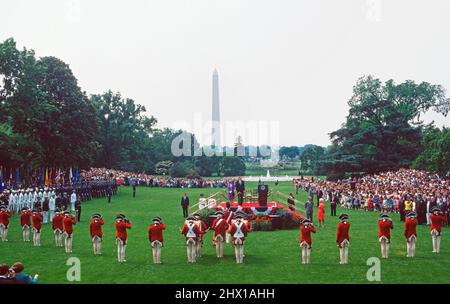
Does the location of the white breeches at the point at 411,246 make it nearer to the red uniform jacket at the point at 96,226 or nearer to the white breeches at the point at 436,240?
the white breeches at the point at 436,240

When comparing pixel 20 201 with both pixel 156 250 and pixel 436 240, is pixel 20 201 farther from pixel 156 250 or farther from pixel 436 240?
pixel 436 240

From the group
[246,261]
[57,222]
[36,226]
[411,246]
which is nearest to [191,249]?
[246,261]

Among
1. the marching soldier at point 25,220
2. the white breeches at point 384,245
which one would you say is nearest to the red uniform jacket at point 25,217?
the marching soldier at point 25,220

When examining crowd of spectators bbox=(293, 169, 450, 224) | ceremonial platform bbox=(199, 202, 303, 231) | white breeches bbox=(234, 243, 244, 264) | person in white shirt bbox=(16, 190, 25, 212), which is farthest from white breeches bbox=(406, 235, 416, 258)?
person in white shirt bbox=(16, 190, 25, 212)

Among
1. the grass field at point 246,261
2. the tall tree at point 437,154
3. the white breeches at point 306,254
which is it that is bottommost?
the grass field at point 246,261

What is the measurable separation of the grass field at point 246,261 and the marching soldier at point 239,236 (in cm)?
35

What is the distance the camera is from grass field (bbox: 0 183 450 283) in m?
15.5

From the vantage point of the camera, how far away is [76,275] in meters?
15.5

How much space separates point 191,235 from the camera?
1778 centimetres

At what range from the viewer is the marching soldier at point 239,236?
17891 mm

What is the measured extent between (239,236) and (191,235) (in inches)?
67.1

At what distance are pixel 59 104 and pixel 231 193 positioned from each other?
77.0 ft

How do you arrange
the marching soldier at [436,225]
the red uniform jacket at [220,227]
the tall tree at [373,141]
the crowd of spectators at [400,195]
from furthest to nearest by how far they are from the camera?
1. the tall tree at [373,141]
2. the crowd of spectators at [400,195]
3. the marching soldier at [436,225]
4. the red uniform jacket at [220,227]
